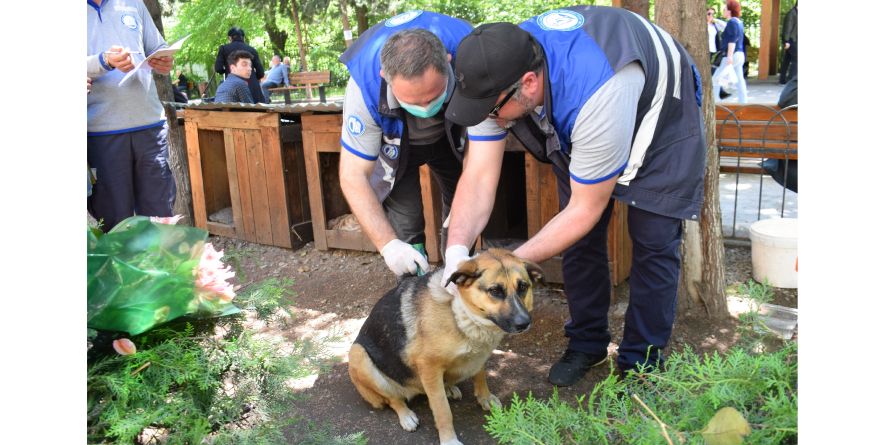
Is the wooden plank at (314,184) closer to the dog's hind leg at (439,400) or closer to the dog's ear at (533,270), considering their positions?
the dog's hind leg at (439,400)

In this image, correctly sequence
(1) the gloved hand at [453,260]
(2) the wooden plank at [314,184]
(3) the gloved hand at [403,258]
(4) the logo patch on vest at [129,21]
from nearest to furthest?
(1) the gloved hand at [453,260] → (3) the gloved hand at [403,258] → (4) the logo patch on vest at [129,21] → (2) the wooden plank at [314,184]

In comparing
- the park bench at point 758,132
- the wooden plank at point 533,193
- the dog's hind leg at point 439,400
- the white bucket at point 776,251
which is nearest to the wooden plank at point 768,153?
the park bench at point 758,132

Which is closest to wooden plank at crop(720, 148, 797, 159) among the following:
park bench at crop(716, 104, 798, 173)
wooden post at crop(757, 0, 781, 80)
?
park bench at crop(716, 104, 798, 173)

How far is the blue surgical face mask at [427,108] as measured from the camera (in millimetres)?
3396

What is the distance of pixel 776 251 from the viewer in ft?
16.4

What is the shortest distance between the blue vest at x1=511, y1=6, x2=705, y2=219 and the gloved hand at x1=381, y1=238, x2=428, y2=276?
30.6 inches

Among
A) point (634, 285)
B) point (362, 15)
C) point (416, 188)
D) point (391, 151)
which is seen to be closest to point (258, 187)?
point (416, 188)

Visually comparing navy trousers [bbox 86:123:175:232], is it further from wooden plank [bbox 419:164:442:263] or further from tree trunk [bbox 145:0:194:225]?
tree trunk [bbox 145:0:194:225]

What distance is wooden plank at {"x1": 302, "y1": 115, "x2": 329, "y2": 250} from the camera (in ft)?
Answer: 21.3

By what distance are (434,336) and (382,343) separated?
0.36 m

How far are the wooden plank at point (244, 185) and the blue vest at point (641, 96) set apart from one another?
4.17m

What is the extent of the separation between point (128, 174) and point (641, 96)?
140 inches
